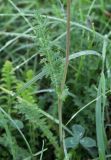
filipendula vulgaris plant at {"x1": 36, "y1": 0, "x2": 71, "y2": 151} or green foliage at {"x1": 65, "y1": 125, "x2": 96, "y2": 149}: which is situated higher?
filipendula vulgaris plant at {"x1": 36, "y1": 0, "x2": 71, "y2": 151}

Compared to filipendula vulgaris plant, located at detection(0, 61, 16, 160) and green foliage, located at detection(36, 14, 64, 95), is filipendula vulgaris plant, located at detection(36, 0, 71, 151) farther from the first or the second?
filipendula vulgaris plant, located at detection(0, 61, 16, 160)

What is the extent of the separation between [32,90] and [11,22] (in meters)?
0.70

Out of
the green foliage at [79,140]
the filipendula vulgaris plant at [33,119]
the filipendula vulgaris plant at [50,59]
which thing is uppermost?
the filipendula vulgaris plant at [50,59]

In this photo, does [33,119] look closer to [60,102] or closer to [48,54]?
[60,102]

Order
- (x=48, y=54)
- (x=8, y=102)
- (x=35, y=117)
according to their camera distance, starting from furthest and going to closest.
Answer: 1. (x=8, y=102)
2. (x=35, y=117)
3. (x=48, y=54)

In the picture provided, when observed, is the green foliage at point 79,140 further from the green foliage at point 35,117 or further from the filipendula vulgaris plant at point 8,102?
the filipendula vulgaris plant at point 8,102

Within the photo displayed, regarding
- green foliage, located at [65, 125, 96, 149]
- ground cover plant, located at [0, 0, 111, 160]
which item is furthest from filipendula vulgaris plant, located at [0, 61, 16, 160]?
green foliage, located at [65, 125, 96, 149]

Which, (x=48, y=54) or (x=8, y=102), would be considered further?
(x=8, y=102)

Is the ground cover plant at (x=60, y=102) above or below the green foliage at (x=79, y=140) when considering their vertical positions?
above

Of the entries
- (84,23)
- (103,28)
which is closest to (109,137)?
(84,23)

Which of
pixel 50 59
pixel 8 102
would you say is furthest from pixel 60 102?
pixel 8 102

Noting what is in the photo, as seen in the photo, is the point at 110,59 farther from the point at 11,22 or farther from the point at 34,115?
the point at 11,22

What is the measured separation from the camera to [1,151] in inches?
53.7

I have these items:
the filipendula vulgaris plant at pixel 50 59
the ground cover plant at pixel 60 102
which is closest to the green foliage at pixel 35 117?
the ground cover plant at pixel 60 102
